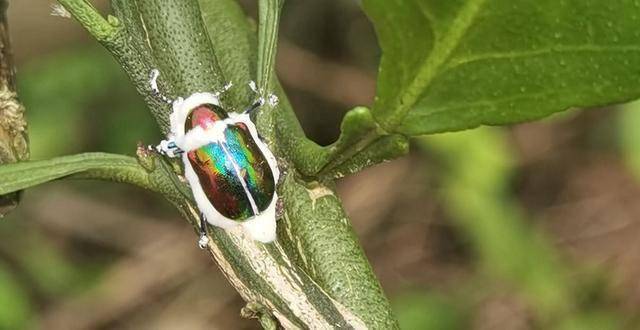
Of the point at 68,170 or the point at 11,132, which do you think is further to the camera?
the point at 11,132

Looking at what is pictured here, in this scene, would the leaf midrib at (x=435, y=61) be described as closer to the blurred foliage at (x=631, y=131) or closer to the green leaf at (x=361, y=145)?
the green leaf at (x=361, y=145)

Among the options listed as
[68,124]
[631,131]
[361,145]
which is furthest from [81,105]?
[361,145]

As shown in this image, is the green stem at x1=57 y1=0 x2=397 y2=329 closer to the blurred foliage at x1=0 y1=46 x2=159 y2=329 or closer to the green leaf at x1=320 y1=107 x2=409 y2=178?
the green leaf at x1=320 y1=107 x2=409 y2=178

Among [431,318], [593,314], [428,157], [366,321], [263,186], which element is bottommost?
[366,321]

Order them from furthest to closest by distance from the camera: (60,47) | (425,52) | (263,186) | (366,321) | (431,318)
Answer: (60,47) < (431,318) < (263,186) < (366,321) < (425,52)

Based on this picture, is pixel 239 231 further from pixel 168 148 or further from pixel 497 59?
pixel 497 59

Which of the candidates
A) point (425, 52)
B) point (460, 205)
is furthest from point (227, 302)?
point (425, 52)

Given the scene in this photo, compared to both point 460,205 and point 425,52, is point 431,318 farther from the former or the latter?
point 425,52
